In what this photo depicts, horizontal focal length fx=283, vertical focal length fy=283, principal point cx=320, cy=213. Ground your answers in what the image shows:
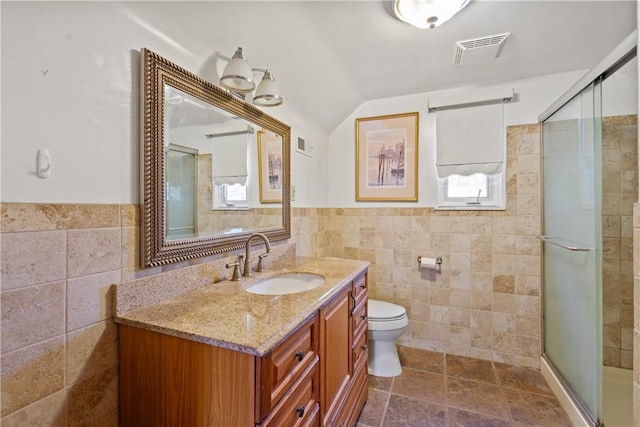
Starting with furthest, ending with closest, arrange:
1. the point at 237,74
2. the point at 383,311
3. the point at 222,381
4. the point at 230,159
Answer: the point at 383,311 → the point at 230,159 → the point at 237,74 → the point at 222,381

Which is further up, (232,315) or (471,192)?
(471,192)

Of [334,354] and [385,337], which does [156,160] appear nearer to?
[334,354]

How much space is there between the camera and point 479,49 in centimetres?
181

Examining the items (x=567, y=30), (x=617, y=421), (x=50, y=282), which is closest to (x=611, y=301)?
(x=617, y=421)

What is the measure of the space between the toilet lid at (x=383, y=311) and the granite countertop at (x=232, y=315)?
834 millimetres

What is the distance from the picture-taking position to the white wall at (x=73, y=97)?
74 centimetres

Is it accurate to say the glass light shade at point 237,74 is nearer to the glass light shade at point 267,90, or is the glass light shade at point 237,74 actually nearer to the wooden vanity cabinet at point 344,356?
the glass light shade at point 267,90

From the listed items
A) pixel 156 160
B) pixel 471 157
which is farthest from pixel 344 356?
pixel 471 157

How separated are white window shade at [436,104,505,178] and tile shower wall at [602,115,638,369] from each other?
644mm

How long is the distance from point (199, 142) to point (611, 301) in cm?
276

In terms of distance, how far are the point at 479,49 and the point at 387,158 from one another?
3.41 feet

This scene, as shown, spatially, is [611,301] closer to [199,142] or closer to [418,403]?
[418,403]

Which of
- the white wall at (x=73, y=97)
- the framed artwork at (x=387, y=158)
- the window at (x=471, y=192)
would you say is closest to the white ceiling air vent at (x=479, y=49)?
the framed artwork at (x=387, y=158)

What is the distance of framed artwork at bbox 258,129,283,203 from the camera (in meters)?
1.81
